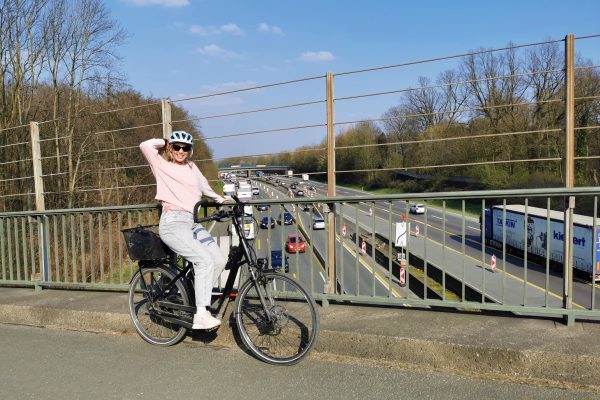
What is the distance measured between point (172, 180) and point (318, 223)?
5.05ft

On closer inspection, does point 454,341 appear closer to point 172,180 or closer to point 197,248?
point 197,248

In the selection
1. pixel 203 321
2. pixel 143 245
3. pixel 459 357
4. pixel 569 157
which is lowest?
pixel 459 357

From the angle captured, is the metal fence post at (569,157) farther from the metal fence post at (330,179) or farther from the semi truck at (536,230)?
the metal fence post at (330,179)

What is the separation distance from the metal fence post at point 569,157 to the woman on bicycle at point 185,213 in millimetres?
2906

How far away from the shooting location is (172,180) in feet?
13.7

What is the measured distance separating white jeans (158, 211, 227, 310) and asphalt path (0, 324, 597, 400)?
0.57 meters

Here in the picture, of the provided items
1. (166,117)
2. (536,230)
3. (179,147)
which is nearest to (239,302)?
(179,147)

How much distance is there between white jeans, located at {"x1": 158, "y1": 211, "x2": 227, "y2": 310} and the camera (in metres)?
3.91

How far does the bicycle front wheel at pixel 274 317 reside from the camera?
12.3 feet

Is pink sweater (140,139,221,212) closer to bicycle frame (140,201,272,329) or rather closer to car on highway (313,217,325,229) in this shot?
bicycle frame (140,201,272,329)

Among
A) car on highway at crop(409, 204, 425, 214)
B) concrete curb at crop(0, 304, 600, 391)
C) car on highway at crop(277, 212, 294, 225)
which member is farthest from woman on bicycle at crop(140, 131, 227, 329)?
car on highway at crop(409, 204, 425, 214)

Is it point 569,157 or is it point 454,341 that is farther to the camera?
point 569,157

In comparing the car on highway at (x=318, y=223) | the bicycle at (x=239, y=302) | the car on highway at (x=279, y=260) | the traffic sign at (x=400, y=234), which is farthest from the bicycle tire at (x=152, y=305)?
the traffic sign at (x=400, y=234)

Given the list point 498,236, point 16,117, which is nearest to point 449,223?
point 498,236
